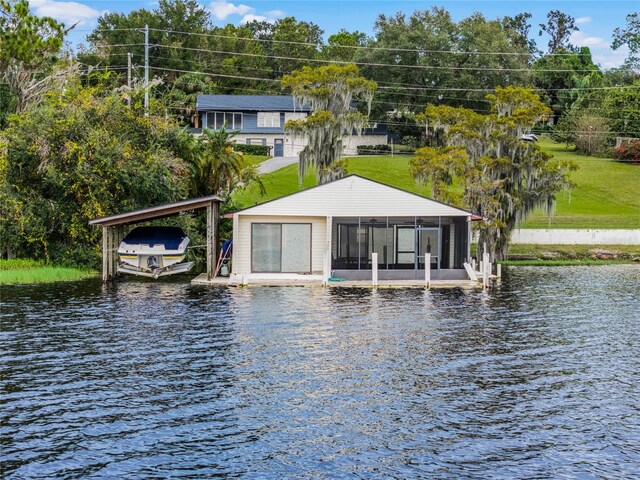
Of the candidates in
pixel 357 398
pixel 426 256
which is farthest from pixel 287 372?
pixel 426 256

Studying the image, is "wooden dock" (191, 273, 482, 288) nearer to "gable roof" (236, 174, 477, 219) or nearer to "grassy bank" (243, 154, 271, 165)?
"gable roof" (236, 174, 477, 219)

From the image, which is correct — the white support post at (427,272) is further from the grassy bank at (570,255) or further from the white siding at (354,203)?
the grassy bank at (570,255)

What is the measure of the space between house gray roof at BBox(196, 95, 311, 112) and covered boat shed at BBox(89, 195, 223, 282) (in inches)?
2088

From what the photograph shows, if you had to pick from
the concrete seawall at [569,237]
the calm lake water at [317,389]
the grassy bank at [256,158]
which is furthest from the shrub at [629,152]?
the calm lake water at [317,389]

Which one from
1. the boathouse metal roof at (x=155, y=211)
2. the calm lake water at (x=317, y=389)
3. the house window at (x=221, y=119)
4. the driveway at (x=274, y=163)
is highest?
the house window at (x=221, y=119)

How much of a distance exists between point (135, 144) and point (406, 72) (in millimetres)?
52561

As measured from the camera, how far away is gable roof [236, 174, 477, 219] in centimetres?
4172

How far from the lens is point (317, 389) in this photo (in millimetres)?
19516

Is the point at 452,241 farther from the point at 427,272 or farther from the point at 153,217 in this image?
the point at 153,217

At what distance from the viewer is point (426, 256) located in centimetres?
4062

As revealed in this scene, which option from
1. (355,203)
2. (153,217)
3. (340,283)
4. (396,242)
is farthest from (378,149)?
(340,283)

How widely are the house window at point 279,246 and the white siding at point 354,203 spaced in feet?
3.56

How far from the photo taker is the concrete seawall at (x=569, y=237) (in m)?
58.7

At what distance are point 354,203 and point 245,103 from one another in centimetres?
5738
